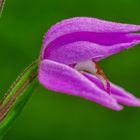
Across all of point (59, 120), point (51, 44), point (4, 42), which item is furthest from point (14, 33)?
point (51, 44)

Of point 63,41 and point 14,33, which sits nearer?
point 63,41

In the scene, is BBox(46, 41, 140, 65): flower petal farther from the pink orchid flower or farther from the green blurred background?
the green blurred background

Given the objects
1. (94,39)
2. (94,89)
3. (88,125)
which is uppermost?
(94,39)

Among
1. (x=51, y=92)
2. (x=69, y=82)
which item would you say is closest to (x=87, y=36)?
(x=69, y=82)

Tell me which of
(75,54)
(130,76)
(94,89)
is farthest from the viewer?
(130,76)

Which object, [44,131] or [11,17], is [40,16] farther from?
[44,131]

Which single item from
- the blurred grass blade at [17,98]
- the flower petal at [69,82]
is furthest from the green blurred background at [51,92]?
the flower petal at [69,82]

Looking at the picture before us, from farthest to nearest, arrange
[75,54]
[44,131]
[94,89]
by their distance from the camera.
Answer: [44,131] < [75,54] < [94,89]
